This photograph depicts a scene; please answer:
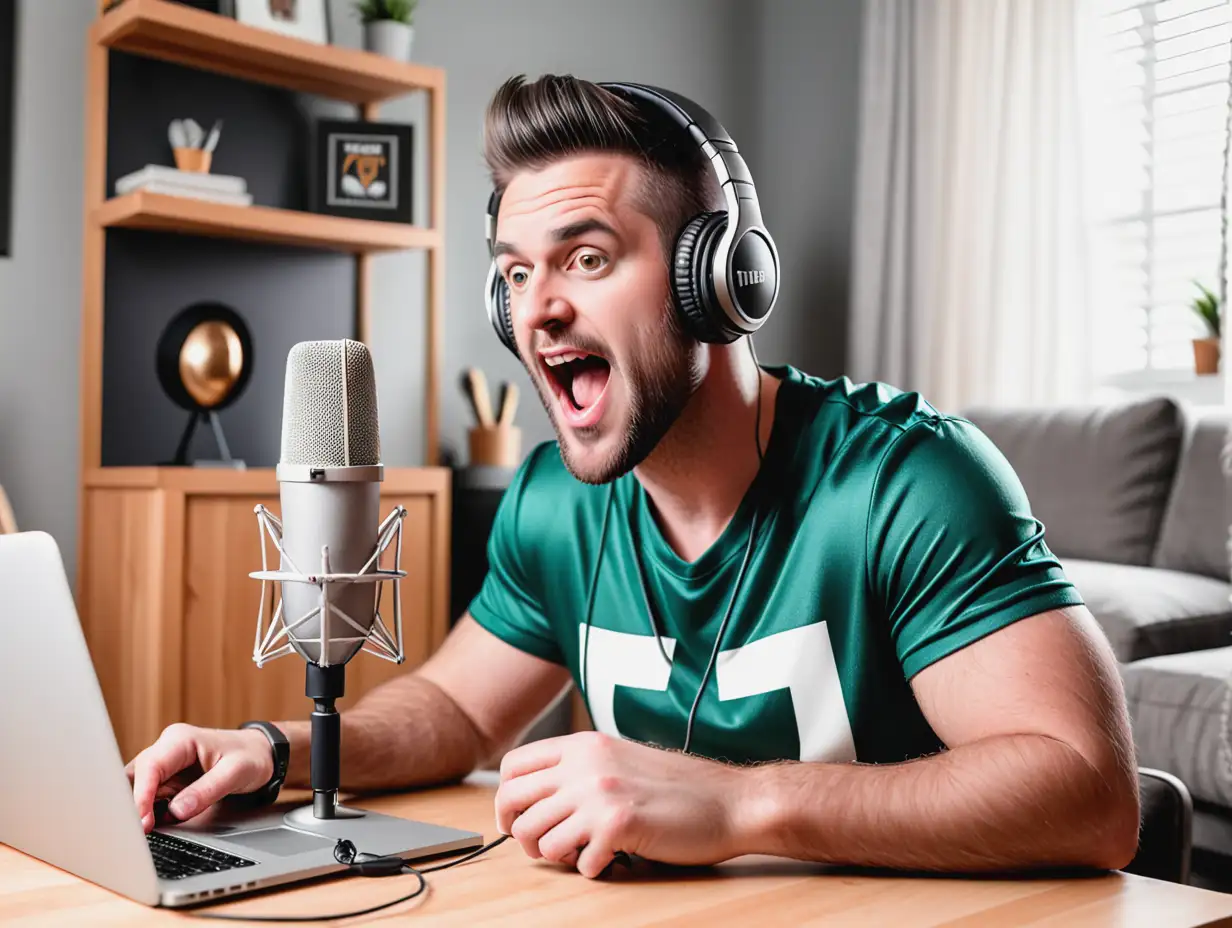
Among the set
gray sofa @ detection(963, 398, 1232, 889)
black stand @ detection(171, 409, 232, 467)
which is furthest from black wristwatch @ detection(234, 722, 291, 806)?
black stand @ detection(171, 409, 232, 467)

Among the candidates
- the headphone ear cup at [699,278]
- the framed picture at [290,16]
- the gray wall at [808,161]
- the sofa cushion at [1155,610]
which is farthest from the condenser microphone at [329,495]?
the gray wall at [808,161]

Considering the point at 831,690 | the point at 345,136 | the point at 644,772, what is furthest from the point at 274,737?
the point at 345,136

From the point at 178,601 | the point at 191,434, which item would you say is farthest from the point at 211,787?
the point at 191,434

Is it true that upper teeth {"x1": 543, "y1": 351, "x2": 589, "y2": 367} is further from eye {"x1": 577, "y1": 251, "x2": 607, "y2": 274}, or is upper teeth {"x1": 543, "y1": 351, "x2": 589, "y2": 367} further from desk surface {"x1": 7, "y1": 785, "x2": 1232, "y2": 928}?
desk surface {"x1": 7, "y1": 785, "x2": 1232, "y2": 928}

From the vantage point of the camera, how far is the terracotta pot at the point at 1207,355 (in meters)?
3.25

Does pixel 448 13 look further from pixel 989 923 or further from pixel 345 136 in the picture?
pixel 989 923

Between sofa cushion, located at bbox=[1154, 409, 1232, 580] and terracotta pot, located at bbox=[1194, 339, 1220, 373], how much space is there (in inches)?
15.9

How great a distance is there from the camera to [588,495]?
1315mm

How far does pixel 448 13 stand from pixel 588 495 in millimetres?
2661

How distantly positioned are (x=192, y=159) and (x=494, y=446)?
40.2 inches

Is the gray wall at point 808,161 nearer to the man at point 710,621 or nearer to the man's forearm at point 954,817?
the man at point 710,621

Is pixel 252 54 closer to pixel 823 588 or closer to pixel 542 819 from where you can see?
pixel 823 588

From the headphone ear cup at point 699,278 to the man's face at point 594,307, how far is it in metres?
0.02

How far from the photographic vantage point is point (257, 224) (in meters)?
2.76
